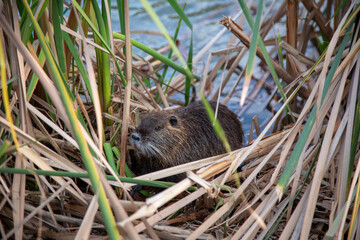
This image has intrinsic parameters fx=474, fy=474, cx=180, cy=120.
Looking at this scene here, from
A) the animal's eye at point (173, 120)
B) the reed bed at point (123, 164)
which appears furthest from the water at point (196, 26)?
the reed bed at point (123, 164)

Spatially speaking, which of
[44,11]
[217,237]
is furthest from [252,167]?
[44,11]

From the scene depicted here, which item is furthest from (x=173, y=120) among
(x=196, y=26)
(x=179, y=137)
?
(x=196, y=26)

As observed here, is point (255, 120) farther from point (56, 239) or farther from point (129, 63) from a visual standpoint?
point (56, 239)

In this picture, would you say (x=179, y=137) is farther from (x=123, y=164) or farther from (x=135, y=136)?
(x=123, y=164)

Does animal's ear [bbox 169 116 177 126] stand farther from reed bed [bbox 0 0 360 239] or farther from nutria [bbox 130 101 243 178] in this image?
reed bed [bbox 0 0 360 239]

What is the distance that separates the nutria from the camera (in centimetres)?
301

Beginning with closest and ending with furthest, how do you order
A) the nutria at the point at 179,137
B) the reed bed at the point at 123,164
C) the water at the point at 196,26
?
the reed bed at the point at 123,164, the nutria at the point at 179,137, the water at the point at 196,26

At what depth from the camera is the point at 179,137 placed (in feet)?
10.3

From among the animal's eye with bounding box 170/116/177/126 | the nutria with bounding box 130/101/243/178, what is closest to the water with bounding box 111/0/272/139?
the nutria with bounding box 130/101/243/178

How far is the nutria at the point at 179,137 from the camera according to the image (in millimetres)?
3010

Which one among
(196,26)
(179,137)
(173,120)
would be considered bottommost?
(179,137)

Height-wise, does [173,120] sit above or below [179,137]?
above

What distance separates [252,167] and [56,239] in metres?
1.13

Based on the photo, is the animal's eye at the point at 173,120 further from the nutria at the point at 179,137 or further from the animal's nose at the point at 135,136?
the animal's nose at the point at 135,136
